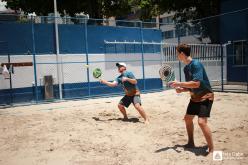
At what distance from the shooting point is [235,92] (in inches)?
582

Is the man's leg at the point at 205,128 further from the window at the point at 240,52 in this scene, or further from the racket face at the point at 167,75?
the window at the point at 240,52

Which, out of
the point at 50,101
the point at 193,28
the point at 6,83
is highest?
the point at 193,28

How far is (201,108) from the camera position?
5465mm

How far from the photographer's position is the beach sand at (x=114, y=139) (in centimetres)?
561

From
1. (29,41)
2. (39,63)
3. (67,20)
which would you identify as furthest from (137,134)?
(67,20)

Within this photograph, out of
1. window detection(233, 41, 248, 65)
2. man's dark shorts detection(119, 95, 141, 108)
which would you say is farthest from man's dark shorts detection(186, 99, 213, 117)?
window detection(233, 41, 248, 65)

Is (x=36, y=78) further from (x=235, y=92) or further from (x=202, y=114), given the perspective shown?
(x=202, y=114)

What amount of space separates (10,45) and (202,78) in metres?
11.2

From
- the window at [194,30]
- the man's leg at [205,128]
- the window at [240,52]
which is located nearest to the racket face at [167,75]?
the man's leg at [205,128]

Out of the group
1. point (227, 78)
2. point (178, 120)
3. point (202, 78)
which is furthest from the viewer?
point (227, 78)
